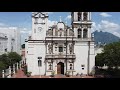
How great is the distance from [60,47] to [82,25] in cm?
137

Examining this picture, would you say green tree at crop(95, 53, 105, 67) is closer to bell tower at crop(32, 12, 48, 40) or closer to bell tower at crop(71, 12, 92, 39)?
bell tower at crop(71, 12, 92, 39)

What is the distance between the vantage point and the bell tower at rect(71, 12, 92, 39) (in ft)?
38.3

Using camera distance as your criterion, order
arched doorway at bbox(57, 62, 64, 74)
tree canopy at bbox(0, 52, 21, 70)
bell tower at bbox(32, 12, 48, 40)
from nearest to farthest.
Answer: tree canopy at bbox(0, 52, 21, 70) → bell tower at bbox(32, 12, 48, 40) → arched doorway at bbox(57, 62, 64, 74)

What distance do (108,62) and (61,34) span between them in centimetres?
251

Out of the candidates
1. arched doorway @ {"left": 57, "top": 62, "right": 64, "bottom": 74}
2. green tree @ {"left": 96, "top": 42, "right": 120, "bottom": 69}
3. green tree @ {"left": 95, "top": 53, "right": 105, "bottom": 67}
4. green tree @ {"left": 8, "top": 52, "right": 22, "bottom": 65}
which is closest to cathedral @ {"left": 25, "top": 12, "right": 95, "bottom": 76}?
arched doorway @ {"left": 57, "top": 62, "right": 64, "bottom": 74}

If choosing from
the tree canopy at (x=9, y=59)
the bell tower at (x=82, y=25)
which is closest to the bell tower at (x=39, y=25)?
the bell tower at (x=82, y=25)

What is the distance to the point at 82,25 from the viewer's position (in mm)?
11820

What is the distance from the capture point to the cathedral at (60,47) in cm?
1193

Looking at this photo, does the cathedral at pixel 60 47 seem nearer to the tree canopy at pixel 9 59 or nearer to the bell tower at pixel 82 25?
the bell tower at pixel 82 25

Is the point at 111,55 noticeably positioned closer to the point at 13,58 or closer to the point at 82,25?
the point at 82,25

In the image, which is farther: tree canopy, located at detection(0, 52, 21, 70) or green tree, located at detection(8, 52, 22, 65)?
green tree, located at detection(8, 52, 22, 65)
